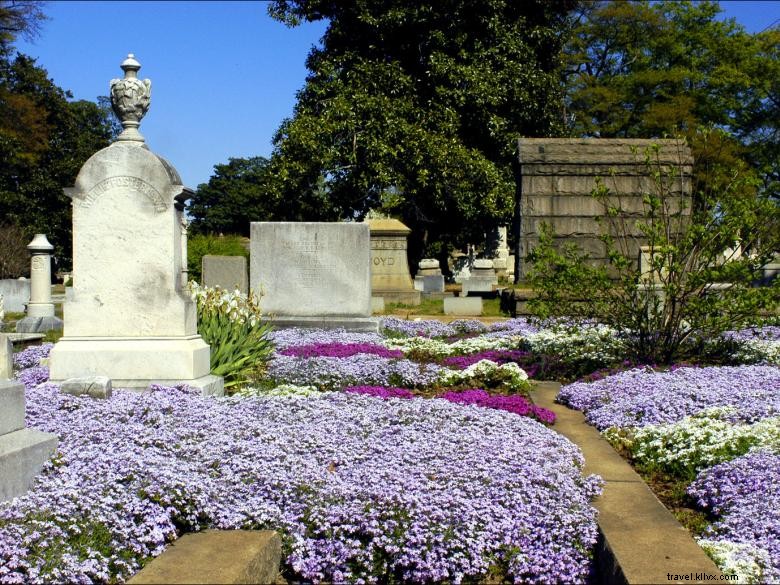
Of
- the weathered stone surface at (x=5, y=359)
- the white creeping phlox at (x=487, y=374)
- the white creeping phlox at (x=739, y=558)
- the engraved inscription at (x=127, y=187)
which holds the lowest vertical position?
the white creeping phlox at (x=739, y=558)

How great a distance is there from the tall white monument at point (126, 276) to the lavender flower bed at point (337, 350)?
242cm

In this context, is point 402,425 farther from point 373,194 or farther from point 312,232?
point 373,194

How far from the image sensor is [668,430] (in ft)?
19.4

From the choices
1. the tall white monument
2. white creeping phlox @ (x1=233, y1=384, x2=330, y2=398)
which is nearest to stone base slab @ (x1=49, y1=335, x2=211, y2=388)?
the tall white monument

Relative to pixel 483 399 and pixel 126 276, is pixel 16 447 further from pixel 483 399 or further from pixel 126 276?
pixel 483 399

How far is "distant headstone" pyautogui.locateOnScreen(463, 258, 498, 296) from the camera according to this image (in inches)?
1203

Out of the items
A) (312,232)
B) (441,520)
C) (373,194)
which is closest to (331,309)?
(312,232)

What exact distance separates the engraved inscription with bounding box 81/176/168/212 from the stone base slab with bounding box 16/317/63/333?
9.47 metres

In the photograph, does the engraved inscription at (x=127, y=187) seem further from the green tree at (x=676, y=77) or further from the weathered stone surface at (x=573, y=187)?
the green tree at (x=676, y=77)

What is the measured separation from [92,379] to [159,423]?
1292 millimetres

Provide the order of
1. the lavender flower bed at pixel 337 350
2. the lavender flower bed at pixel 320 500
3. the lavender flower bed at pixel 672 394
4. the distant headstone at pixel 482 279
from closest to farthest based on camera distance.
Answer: the lavender flower bed at pixel 320 500
the lavender flower bed at pixel 672 394
the lavender flower bed at pixel 337 350
the distant headstone at pixel 482 279

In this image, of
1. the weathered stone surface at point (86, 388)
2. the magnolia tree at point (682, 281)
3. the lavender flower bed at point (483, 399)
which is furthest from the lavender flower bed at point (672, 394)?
the weathered stone surface at point (86, 388)

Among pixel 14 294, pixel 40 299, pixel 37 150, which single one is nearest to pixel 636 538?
pixel 40 299

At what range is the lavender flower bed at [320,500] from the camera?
12.5ft
